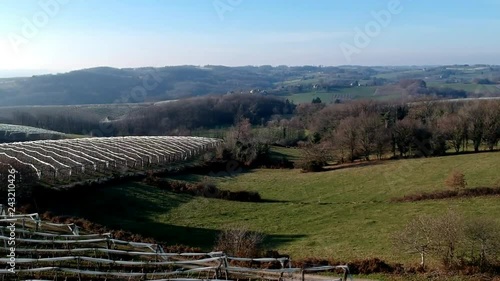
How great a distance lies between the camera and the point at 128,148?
61875mm

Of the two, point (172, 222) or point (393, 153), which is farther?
point (393, 153)

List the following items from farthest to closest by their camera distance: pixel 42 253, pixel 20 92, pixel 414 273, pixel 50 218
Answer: pixel 20 92, pixel 50 218, pixel 414 273, pixel 42 253

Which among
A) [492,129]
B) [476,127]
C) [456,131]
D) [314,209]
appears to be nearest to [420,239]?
[314,209]

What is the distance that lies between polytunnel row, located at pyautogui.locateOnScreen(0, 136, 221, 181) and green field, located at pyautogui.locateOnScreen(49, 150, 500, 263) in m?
5.00

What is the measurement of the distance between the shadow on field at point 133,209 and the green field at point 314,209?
0.24ft

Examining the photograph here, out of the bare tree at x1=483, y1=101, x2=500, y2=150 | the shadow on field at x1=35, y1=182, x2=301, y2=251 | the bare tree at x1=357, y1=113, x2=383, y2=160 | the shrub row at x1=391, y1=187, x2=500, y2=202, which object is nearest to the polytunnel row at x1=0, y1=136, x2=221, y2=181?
the shadow on field at x1=35, y1=182, x2=301, y2=251

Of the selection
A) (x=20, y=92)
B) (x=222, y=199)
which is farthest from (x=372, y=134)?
(x=20, y=92)

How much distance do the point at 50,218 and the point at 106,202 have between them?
32.6 feet

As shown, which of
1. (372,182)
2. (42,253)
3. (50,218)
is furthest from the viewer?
(372,182)

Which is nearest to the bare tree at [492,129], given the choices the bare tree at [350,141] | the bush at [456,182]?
the bare tree at [350,141]

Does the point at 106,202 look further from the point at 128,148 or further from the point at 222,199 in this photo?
the point at 128,148

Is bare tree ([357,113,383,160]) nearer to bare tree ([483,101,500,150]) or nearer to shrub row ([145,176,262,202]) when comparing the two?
Result: bare tree ([483,101,500,150])

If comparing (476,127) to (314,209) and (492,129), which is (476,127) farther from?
(314,209)

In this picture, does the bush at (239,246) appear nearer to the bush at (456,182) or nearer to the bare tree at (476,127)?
the bush at (456,182)
